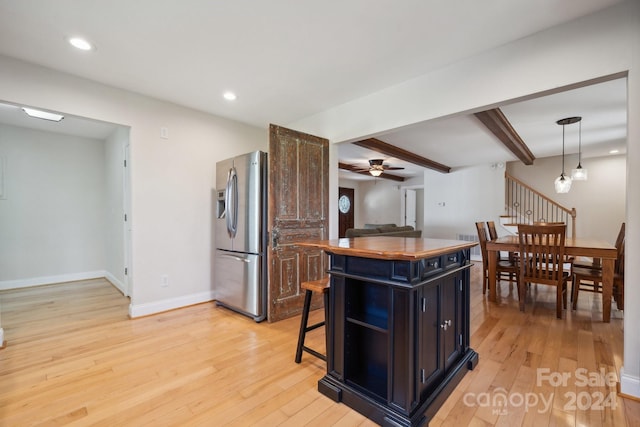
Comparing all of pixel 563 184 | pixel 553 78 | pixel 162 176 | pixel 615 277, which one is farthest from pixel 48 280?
pixel 563 184

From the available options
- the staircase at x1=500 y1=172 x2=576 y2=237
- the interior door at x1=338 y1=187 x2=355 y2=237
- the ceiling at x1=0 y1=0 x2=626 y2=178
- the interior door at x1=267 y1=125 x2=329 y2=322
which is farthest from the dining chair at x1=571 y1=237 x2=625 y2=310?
the interior door at x1=338 y1=187 x2=355 y2=237

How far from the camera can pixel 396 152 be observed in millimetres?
5305

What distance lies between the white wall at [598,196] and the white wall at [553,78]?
17.9ft

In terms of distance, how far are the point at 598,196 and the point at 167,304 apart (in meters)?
8.00

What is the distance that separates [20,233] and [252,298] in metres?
4.00

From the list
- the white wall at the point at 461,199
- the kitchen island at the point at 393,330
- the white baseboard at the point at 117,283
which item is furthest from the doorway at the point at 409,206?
the white baseboard at the point at 117,283

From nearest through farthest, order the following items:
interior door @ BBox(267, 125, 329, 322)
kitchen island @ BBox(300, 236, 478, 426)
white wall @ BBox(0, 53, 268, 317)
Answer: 1. kitchen island @ BBox(300, 236, 478, 426)
2. white wall @ BBox(0, 53, 268, 317)
3. interior door @ BBox(267, 125, 329, 322)

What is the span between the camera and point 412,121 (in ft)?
8.91

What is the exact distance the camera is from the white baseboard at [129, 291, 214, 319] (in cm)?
307

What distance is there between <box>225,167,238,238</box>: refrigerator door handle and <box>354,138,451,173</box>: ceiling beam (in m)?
1.98

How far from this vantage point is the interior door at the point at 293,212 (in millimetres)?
2919

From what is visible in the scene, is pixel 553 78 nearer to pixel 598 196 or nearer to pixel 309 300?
pixel 309 300

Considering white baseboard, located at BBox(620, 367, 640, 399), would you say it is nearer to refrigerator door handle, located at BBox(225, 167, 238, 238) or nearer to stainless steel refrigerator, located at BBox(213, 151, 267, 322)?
stainless steel refrigerator, located at BBox(213, 151, 267, 322)

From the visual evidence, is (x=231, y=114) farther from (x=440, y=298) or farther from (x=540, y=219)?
(x=540, y=219)
